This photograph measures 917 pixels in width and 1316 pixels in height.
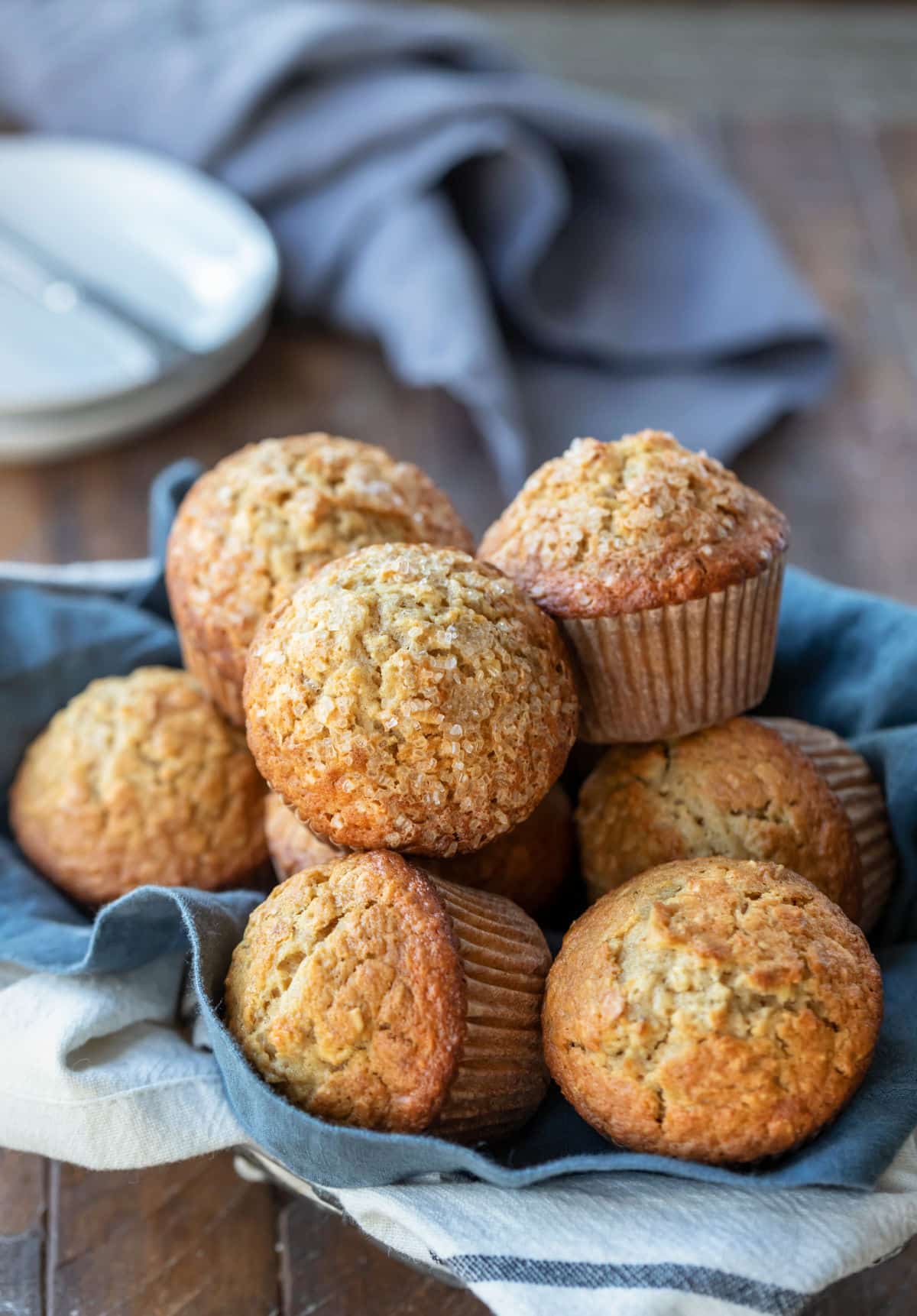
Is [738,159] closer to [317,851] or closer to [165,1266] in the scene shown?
[317,851]

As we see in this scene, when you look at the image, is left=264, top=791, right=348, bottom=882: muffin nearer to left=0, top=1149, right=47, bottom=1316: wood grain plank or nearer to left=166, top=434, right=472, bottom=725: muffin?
left=166, top=434, right=472, bottom=725: muffin

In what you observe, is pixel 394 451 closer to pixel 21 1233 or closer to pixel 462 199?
pixel 462 199

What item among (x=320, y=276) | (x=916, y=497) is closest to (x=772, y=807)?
(x=916, y=497)

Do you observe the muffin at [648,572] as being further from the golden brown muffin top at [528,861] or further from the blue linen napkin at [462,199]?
the blue linen napkin at [462,199]

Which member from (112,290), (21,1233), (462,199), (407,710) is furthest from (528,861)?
(462,199)

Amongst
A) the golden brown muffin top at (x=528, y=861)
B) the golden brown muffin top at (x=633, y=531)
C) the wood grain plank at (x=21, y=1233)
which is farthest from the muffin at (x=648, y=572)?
the wood grain plank at (x=21, y=1233)

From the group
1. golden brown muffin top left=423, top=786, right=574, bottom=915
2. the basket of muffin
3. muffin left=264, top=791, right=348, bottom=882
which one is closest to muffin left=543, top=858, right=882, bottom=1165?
the basket of muffin
